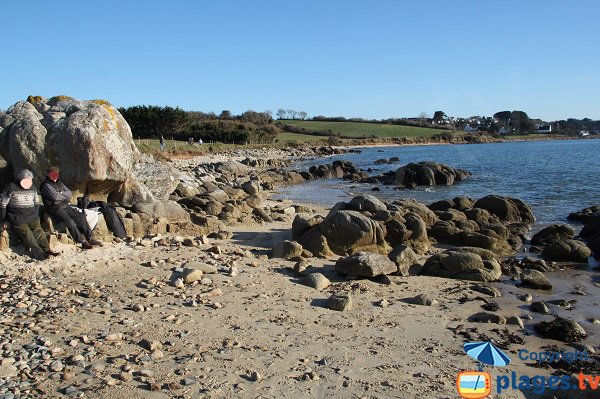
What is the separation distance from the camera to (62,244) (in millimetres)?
10195

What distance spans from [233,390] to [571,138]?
8594 inches

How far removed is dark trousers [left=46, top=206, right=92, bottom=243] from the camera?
1042 cm

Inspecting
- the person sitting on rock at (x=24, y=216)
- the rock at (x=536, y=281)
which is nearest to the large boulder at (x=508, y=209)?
the rock at (x=536, y=281)

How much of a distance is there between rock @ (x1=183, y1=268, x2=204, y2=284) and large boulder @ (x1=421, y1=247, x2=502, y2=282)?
560cm

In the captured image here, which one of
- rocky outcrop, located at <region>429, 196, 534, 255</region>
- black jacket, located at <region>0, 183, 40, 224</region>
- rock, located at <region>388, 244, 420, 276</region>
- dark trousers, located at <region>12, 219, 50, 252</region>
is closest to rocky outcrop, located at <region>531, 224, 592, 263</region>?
rocky outcrop, located at <region>429, 196, 534, 255</region>

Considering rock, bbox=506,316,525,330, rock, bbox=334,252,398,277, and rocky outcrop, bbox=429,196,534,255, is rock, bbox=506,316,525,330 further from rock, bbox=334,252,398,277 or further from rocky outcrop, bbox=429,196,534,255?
rocky outcrop, bbox=429,196,534,255

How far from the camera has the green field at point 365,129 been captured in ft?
472

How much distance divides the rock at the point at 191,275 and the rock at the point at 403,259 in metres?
4.76

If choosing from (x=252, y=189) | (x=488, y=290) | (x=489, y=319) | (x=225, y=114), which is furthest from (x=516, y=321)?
(x=225, y=114)

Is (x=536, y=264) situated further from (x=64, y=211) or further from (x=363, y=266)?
(x=64, y=211)

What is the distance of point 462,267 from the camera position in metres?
11.8

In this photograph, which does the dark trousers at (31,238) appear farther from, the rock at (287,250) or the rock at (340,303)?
the rock at (340,303)

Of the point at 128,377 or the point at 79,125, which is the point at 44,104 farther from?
the point at 128,377

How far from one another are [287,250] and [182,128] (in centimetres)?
7449
